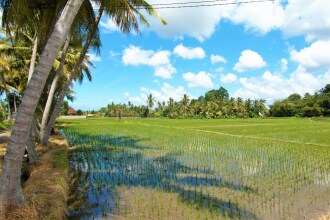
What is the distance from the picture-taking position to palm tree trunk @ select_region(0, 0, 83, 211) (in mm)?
4195

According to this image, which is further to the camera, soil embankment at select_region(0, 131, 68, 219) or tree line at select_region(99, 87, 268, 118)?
tree line at select_region(99, 87, 268, 118)

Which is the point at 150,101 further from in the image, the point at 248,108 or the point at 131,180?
the point at 131,180

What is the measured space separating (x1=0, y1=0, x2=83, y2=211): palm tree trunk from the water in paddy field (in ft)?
5.21

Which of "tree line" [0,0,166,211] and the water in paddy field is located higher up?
"tree line" [0,0,166,211]

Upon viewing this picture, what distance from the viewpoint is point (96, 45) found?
11461mm

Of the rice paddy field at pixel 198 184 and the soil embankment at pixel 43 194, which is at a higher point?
the soil embankment at pixel 43 194

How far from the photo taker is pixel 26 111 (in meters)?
4.19

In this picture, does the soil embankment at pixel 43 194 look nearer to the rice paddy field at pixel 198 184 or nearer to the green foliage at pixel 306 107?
the rice paddy field at pixel 198 184

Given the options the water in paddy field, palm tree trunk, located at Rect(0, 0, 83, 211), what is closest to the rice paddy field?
the water in paddy field

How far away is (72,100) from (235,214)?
3106 centimetres

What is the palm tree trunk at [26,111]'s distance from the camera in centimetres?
420

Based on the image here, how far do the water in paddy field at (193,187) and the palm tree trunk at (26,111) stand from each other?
1.59 metres

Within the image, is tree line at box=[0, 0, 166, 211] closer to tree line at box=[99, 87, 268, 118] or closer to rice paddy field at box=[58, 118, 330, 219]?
rice paddy field at box=[58, 118, 330, 219]

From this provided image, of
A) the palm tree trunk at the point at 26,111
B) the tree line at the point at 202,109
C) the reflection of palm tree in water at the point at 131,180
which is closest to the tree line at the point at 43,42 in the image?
the palm tree trunk at the point at 26,111
